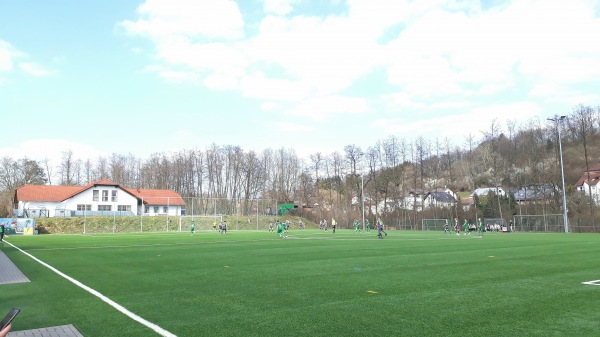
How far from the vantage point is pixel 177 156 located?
340ft

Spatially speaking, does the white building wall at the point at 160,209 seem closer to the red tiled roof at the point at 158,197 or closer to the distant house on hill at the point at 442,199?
the red tiled roof at the point at 158,197

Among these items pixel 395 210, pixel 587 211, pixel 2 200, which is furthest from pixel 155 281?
pixel 2 200

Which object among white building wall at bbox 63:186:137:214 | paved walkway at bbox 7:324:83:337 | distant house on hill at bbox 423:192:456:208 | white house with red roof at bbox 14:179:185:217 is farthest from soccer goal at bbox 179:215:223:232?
paved walkway at bbox 7:324:83:337

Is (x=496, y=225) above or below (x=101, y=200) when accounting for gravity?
below

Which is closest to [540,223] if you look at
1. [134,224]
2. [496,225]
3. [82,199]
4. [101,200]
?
[496,225]

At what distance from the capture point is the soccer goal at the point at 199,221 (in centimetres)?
6507

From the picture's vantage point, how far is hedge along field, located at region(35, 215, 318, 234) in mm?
58938

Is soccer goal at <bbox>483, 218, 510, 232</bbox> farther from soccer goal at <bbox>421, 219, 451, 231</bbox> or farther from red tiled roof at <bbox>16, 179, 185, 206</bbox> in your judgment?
red tiled roof at <bbox>16, 179, 185, 206</bbox>

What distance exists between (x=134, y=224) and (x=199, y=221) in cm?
958

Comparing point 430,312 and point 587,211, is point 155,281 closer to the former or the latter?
point 430,312

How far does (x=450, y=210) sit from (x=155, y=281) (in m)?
69.4

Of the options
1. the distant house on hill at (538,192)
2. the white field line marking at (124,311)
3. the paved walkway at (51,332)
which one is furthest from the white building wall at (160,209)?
the paved walkway at (51,332)

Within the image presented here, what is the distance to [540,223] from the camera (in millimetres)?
53562

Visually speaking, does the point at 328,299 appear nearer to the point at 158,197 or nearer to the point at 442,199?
the point at 442,199
